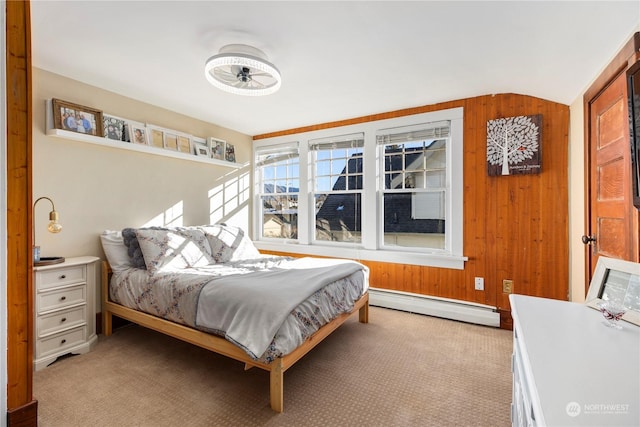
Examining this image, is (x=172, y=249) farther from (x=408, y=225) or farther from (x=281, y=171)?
(x=408, y=225)

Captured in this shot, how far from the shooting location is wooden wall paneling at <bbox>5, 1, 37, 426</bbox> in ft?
4.79

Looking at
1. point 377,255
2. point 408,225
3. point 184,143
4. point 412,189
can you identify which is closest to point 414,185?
point 412,189

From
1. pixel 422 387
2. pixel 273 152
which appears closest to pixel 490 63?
pixel 422 387

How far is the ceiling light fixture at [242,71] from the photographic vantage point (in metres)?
2.00

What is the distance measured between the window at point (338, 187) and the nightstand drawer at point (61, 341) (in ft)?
9.05

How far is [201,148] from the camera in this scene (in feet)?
12.4

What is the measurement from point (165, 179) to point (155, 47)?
168 cm

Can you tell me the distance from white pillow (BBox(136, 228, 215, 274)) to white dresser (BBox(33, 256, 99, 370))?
432 millimetres

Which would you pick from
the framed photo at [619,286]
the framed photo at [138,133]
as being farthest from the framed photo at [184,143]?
the framed photo at [619,286]

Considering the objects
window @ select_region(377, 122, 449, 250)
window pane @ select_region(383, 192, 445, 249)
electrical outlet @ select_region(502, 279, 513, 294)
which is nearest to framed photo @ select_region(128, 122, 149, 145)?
window @ select_region(377, 122, 449, 250)

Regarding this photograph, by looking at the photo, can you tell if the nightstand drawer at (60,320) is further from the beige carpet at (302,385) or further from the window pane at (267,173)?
the window pane at (267,173)

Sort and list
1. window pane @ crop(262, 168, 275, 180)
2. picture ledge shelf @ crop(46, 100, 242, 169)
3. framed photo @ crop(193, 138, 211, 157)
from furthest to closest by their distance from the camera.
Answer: window pane @ crop(262, 168, 275, 180)
framed photo @ crop(193, 138, 211, 157)
picture ledge shelf @ crop(46, 100, 242, 169)

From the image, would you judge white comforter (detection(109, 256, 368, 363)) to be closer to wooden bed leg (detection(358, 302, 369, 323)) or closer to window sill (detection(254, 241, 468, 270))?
wooden bed leg (detection(358, 302, 369, 323))

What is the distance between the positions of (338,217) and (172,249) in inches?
83.8
